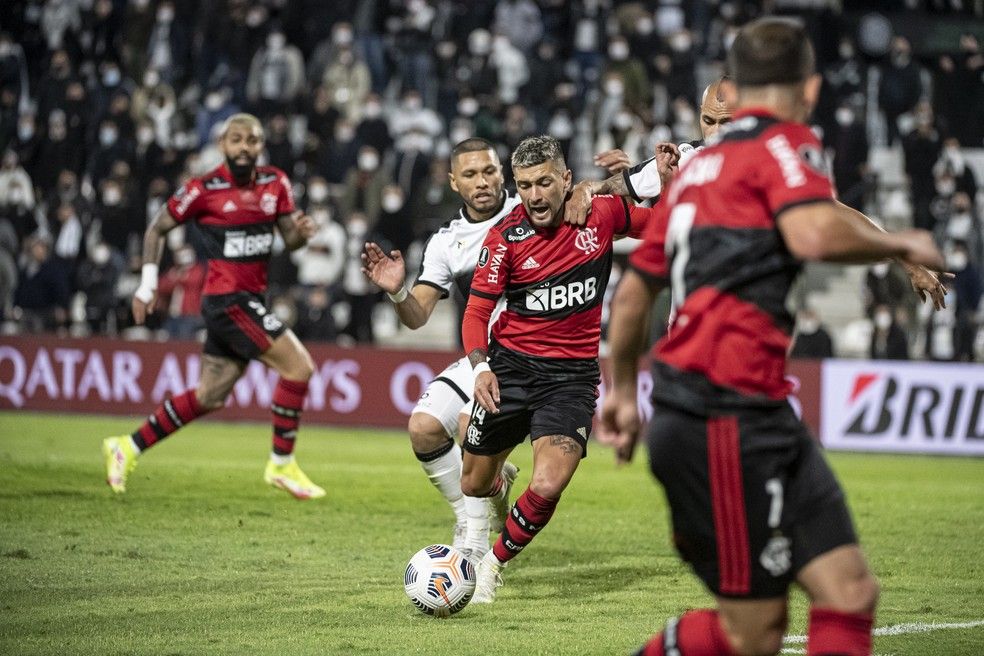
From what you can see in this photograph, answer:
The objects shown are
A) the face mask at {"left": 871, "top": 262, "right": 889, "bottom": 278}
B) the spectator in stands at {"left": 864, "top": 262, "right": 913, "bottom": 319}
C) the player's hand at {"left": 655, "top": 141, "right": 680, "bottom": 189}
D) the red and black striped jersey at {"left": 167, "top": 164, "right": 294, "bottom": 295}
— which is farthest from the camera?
the face mask at {"left": 871, "top": 262, "right": 889, "bottom": 278}

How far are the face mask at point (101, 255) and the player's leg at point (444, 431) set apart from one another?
13.6 metres

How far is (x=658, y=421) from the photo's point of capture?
443cm

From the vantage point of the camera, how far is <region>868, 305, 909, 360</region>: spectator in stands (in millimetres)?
18297

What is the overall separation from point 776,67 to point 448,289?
15.1 ft

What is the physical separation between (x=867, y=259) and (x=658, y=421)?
827 millimetres

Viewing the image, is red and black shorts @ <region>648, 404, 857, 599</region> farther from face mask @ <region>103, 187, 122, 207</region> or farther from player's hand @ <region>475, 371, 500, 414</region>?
face mask @ <region>103, 187, 122, 207</region>

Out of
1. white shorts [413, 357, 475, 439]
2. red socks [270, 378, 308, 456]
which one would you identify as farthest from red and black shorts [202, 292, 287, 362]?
white shorts [413, 357, 475, 439]

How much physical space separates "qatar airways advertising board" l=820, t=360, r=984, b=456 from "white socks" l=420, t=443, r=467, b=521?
9280 mm

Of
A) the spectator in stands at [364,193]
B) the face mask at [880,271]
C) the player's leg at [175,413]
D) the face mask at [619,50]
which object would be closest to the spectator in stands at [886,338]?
the face mask at [880,271]

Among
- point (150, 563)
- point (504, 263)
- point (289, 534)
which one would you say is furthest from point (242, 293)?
point (504, 263)

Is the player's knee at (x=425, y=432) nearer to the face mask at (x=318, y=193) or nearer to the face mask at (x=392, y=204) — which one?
the face mask at (x=392, y=204)

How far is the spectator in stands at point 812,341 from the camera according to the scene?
59.6 ft

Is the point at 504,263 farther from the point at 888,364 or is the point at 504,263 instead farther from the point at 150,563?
the point at 888,364

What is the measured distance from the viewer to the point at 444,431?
8.60 metres
